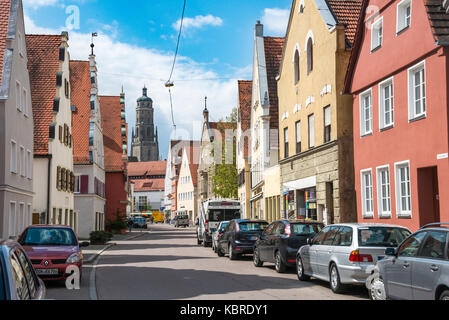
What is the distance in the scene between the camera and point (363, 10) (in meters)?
22.8

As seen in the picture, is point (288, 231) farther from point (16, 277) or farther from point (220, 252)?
point (16, 277)

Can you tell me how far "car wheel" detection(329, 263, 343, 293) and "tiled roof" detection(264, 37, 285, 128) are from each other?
28.2 m

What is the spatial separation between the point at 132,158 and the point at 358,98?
17097cm

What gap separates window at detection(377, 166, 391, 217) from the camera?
20359 millimetres

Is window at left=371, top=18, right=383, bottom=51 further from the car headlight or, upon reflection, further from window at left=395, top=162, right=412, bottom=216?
A: the car headlight

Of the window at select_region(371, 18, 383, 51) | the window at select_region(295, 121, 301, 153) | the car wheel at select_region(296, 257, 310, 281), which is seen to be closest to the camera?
the car wheel at select_region(296, 257, 310, 281)

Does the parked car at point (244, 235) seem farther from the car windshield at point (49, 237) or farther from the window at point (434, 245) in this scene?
the window at point (434, 245)

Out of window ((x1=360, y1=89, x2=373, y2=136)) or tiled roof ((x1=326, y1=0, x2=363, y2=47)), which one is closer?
window ((x1=360, y1=89, x2=373, y2=136))

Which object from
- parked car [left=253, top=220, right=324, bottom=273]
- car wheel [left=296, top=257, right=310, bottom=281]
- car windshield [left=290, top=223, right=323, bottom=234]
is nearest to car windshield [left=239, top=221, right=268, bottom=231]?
parked car [left=253, top=220, right=324, bottom=273]

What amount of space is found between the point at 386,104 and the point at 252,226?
6614 millimetres

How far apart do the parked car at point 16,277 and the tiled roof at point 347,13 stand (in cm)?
2148

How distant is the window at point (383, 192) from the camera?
66.8 ft
